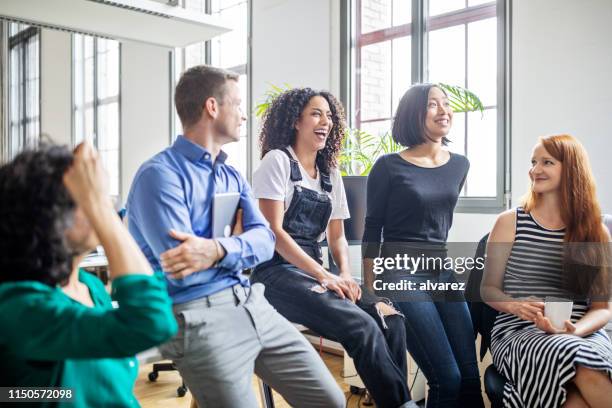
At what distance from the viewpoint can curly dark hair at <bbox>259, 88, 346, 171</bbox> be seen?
2082 mm

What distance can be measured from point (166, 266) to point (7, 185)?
509 mm

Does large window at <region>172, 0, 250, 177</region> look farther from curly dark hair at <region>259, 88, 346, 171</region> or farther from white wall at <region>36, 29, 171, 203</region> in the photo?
curly dark hair at <region>259, 88, 346, 171</region>

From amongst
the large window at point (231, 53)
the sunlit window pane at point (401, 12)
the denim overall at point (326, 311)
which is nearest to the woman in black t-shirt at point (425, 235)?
the denim overall at point (326, 311)

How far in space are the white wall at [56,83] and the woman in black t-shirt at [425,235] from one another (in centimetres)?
671

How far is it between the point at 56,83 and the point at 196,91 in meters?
7.29

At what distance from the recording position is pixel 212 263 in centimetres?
140

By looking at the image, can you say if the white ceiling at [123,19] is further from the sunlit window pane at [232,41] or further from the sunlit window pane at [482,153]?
the sunlit window pane at [232,41]

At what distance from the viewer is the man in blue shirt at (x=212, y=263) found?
1.37 meters

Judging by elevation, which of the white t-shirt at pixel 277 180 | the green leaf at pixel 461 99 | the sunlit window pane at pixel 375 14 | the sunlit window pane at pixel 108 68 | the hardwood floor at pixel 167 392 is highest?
the sunlit window pane at pixel 108 68

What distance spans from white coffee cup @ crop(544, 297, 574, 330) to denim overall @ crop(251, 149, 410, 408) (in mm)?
477

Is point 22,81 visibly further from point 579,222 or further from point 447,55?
point 579,222

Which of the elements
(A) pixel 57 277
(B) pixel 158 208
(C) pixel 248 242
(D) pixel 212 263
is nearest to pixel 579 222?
(C) pixel 248 242

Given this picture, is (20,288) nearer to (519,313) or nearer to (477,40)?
(519,313)

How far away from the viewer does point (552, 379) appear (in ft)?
5.40
